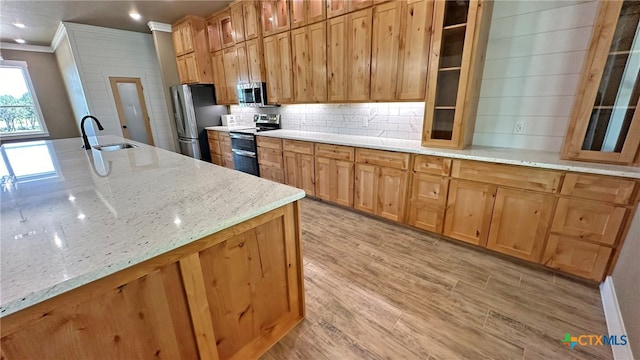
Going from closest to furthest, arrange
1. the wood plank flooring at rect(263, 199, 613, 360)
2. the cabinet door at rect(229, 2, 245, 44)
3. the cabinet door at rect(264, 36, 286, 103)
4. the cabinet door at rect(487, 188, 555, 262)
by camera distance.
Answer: the wood plank flooring at rect(263, 199, 613, 360) → the cabinet door at rect(487, 188, 555, 262) → the cabinet door at rect(264, 36, 286, 103) → the cabinet door at rect(229, 2, 245, 44)

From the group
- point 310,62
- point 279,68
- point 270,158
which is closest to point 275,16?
point 279,68

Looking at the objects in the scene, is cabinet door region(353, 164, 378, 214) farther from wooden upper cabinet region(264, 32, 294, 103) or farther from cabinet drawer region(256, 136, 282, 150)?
wooden upper cabinet region(264, 32, 294, 103)

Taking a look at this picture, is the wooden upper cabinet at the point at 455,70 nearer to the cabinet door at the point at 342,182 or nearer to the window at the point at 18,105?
the cabinet door at the point at 342,182

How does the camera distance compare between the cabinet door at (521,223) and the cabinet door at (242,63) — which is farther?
the cabinet door at (242,63)

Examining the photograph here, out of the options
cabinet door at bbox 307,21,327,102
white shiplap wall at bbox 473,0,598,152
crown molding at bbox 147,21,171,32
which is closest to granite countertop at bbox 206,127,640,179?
white shiplap wall at bbox 473,0,598,152

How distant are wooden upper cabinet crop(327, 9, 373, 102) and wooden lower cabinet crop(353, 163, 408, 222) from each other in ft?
2.85

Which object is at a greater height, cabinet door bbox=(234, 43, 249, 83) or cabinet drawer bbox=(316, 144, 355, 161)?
cabinet door bbox=(234, 43, 249, 83)

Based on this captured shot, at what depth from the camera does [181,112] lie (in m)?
4.96

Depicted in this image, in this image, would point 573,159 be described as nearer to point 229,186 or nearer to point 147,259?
point 229,186

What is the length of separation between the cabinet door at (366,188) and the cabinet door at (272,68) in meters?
1.83

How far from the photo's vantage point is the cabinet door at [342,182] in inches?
119

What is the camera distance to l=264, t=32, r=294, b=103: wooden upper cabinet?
3.49 meters

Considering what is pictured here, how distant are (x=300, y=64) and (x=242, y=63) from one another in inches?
52.8

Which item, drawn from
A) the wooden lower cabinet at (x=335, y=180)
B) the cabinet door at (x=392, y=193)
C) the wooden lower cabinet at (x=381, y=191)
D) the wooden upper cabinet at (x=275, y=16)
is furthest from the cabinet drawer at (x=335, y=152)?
the wooden upper cabinet at (x=275, y=16)
